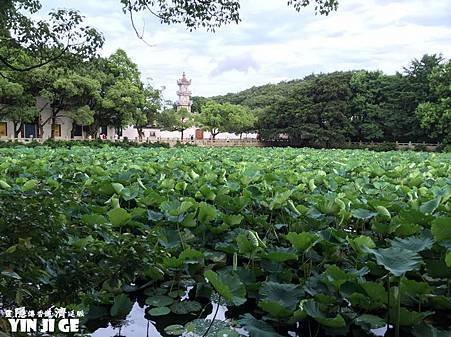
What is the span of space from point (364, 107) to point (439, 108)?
6179 mm

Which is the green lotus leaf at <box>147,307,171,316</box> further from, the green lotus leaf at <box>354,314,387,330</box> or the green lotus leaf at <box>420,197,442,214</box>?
the green lotus leaf at <box>420,197,442,214</box>

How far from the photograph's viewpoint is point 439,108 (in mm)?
28844

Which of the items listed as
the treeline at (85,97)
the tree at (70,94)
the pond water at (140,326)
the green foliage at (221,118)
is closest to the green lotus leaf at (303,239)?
the pond water at (140,326)

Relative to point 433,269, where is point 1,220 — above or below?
above

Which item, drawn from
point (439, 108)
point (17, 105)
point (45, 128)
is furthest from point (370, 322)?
point (45, 128)

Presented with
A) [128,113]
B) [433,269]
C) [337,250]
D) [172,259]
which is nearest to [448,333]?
[433,269]

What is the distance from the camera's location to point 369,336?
215 cm

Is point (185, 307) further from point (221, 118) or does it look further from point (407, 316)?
point (221, 118)

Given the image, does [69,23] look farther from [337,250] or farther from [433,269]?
[433,269]

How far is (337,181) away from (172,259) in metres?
2.97

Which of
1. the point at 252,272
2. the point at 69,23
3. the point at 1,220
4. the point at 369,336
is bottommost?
the point at 369,336

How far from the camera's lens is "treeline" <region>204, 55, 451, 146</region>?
31797mm

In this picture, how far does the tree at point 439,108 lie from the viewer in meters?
28.3

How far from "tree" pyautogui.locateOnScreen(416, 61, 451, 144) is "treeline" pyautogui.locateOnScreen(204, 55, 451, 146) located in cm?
6
